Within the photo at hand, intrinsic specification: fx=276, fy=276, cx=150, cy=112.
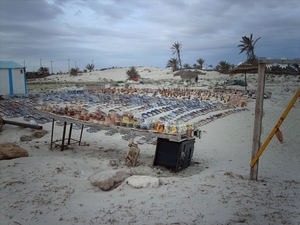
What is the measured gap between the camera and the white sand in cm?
383

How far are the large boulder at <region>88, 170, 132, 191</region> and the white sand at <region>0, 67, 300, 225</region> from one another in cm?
10

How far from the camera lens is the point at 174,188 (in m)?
4.70

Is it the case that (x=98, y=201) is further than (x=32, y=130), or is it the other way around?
(x=32, y=130)

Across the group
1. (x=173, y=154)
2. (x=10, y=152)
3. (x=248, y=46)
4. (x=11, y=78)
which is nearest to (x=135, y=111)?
(x=173, y=154)

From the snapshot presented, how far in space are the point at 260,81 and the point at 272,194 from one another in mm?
1996

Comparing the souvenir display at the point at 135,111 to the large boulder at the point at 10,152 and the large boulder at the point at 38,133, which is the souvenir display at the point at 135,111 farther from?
the large boulder at the point at 10,152

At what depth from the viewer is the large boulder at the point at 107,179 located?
16.0 feet

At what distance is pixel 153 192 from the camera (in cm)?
455

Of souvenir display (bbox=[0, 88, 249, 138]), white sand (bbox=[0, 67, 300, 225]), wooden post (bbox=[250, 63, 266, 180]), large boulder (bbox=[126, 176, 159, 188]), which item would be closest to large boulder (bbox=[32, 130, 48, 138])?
souvenir display (bbox=[0, 88, 249, 138])

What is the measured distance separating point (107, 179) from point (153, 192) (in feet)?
2.96

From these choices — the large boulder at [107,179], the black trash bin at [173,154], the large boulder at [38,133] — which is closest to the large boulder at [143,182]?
the large boulder at [107,179]

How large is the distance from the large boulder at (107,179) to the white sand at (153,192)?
102 mm

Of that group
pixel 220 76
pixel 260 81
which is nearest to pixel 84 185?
pixel 260 81

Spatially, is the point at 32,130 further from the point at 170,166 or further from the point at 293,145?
the point at 293,145
